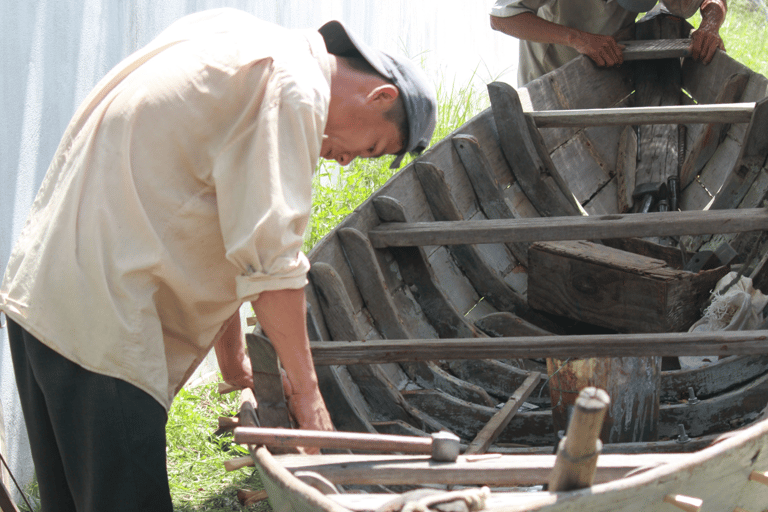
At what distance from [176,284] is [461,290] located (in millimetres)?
2059

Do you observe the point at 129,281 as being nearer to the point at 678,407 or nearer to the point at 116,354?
the point at 116,354

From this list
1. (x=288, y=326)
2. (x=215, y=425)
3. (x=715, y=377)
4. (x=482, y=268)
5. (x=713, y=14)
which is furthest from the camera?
(x=713, y=14)

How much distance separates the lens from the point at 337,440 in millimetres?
1406

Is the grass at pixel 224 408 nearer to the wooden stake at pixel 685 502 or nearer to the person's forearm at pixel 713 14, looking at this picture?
the person's forearm at pixel 713 14

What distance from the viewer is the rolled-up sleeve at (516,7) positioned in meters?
4.40

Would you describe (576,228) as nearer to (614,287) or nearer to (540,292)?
(614,287)

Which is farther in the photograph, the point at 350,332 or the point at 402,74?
the point at 350,332

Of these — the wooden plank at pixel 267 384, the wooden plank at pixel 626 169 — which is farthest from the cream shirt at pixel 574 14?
the wooden plank at pixel 267 384

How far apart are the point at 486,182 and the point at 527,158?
397 millimetres

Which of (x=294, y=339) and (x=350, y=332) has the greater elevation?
(x=294, y=339)

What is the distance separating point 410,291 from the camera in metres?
3.17

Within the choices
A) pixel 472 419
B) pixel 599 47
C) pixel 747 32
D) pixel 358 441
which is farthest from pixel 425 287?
pixel 747 32

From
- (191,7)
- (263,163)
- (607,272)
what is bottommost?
(607,272)

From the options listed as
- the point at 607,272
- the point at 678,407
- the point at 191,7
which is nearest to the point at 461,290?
the point at 607,272
